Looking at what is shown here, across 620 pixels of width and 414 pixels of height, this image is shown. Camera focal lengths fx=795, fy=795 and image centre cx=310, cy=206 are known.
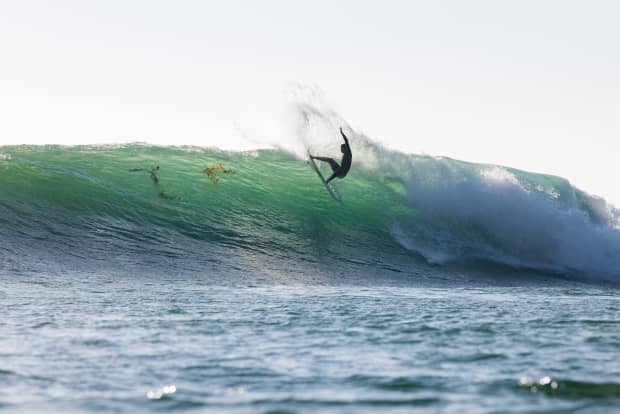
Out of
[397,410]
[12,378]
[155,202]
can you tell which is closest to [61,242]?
[155,202]

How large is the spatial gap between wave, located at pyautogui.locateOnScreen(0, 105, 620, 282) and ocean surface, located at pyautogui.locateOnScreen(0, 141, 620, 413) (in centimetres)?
6

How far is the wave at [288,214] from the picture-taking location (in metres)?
14.0

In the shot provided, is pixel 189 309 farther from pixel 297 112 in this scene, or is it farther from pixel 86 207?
pixel 297 112

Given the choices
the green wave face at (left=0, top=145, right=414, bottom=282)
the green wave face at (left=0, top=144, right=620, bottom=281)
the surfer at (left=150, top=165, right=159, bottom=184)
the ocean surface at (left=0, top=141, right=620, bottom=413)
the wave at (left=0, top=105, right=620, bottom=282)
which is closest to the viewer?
the ocean surface at (left=0, top=141, right=620, bottom=413)

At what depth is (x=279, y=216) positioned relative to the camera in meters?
17.3

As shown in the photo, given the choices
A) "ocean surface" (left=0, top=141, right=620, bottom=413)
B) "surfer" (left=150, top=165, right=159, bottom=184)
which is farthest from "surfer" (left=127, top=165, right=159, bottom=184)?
"ocean surface" (left=0, top=141, right=620, bottom=413)

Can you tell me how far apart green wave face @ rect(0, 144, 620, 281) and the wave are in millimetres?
36

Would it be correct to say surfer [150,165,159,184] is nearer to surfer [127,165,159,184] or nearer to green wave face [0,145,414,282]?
surfer [127,165,159,184]

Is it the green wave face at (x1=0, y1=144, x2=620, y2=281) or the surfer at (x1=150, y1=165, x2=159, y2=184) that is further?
the surfer at (x1=150, y1=165, x2=159, y2=184)

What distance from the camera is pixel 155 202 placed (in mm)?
16906

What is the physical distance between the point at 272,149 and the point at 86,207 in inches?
275

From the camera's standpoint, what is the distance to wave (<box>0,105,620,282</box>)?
45.8ft

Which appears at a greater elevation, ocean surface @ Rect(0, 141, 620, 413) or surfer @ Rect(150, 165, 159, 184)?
surfer @ Rect(150, 165, 159, 184)

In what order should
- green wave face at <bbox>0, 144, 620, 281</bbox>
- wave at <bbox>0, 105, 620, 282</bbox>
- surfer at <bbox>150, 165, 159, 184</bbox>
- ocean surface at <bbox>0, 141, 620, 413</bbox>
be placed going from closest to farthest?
1. ocean surface at <bbox>0, 141, 620, 413</bbox>
2. green wave face at <bbox>0, 144, 620, 281</bbox>
3. wave at <bbox>0, 105, 620, 282</bbox>
4. surfer at <bbox>150, 165, 159, 184</bbox>
